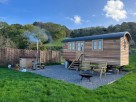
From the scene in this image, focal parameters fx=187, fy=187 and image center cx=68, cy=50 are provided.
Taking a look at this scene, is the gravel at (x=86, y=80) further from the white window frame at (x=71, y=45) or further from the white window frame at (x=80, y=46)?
the white window frame at (x=71, y=45)

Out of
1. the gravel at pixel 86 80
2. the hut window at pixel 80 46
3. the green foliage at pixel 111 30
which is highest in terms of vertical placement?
the green foliage at pixel 111 30

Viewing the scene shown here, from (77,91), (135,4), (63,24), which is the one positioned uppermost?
(63,24)

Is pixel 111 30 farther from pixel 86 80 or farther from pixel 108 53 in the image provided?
pixel 86 80

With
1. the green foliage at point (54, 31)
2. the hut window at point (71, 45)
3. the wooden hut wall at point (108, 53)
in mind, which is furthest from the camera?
the green foliage at point (54, 31)

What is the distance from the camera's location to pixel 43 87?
8.84m

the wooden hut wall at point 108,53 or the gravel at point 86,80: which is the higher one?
the wooden hut wall at point 108,53

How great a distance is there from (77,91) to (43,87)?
1.62 metres

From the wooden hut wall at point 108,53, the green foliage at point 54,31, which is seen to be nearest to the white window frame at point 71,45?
the wooden hut wall at point 108,53

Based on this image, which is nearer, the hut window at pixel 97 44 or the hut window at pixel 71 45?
the hut window at pixel 97 44

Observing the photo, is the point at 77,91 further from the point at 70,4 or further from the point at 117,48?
the point at 70,4

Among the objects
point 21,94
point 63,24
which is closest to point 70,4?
point 21,94

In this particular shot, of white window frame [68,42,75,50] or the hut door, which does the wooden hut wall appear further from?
white window frame [68,42,75,50]

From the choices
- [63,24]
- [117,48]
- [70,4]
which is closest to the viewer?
[117,48]

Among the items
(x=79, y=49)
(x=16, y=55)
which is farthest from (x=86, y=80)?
(x=16, y=55)
